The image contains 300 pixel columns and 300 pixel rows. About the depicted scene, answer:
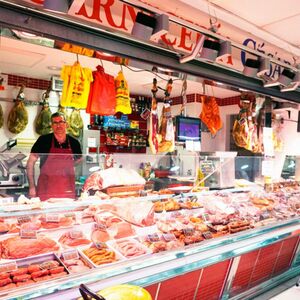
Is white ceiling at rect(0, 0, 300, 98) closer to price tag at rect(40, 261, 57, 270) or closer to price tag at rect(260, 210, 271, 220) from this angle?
price tag at rect(260, 210, 271, 220)

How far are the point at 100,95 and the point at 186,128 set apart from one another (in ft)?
10.8

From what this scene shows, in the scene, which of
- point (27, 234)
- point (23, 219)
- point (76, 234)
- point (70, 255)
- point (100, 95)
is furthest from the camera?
point (100, 95)

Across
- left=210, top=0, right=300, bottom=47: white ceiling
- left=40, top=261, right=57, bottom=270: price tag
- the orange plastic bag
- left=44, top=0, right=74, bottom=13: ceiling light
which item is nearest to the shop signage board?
left=44, top=0, right=74, bottom=13: ceiling light

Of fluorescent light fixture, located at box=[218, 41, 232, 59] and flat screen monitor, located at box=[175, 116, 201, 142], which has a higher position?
fluorescent light fixture, located at box=[218, 41, 232, 59]

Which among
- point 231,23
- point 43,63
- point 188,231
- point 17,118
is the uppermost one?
point 231,23

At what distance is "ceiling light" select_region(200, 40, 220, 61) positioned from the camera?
302cm

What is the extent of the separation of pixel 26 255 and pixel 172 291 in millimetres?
1099

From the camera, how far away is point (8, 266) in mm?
1929

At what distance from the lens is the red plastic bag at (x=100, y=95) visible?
3338 millimetres

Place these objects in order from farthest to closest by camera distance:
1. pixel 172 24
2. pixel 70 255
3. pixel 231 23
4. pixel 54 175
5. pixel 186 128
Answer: pixel 186 128 → pixel 231 23 → pixel 172 24 → pixel 54 175 → pixel 70 255

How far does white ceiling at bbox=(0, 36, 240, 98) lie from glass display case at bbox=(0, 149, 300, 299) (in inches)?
59.2

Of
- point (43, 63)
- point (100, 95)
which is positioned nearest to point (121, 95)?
point (100, 95)

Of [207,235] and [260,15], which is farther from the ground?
[260,15]

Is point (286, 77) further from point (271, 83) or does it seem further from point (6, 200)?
point (6, 200)
